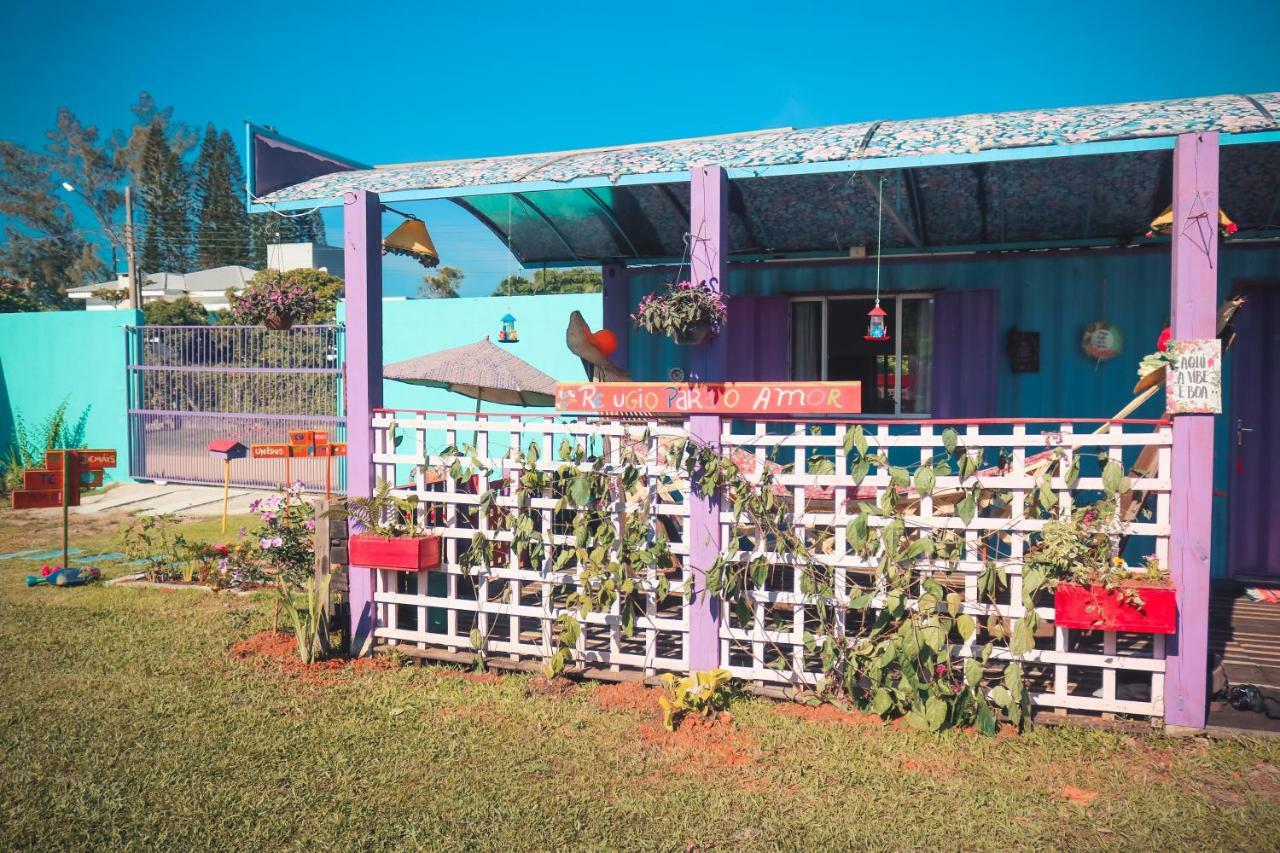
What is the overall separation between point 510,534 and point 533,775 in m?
1.40

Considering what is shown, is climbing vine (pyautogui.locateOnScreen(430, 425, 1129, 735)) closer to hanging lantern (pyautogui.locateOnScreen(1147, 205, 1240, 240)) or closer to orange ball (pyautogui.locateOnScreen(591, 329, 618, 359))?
hanging lantern (pyautogui.locateOnScreen(1147, 205, 1240, 240))

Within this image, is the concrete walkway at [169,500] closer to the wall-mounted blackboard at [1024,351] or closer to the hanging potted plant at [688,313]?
the hanging potted plant at [688,313]

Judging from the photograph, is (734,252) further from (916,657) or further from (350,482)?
(916,657)

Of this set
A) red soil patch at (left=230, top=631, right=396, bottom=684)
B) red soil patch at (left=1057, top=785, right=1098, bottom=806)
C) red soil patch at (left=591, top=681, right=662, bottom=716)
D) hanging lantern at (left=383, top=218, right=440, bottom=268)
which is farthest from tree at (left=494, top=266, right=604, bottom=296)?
red soil patch at (left=1057, top=785, right=1098, bottom=806)

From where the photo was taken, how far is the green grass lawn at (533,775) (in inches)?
124

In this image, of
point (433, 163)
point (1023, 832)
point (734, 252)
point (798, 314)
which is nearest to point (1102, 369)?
point (798, 314)

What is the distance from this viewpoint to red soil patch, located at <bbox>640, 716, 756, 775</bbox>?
3.72 metres

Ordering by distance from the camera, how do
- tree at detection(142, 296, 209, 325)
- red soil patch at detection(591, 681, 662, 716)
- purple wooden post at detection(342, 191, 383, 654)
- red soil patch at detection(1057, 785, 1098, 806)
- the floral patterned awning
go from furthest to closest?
tree at detection(142, 296, 209, 325) → purple wooden post at detection(342, 191, 383, 654) → red soil patch at detection(591, 681, 662, 716) → the floral patterned awning → red soil patch at detection(1057, 785, 1098, 806)

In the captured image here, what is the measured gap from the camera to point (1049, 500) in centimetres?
382

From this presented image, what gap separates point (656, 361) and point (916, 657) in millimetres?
3971

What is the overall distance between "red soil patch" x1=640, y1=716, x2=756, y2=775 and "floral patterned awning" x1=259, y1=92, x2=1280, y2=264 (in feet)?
8.41

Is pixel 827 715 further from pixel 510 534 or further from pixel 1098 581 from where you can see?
pixel 510 534

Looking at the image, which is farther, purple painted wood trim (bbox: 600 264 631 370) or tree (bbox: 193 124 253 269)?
tree (bbox: 193 124 253 269)

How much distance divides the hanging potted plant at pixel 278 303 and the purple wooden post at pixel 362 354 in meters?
4.48
